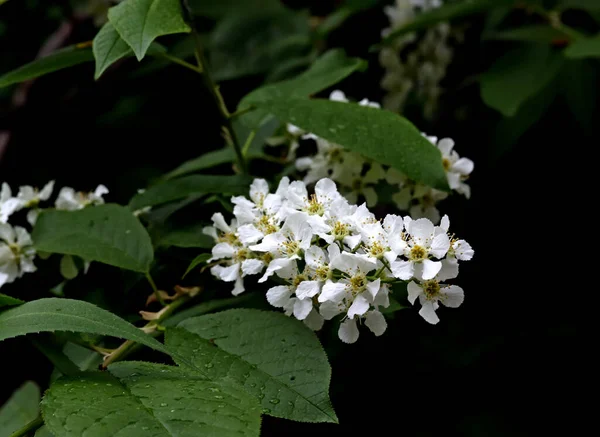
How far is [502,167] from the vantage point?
2104 millimetres

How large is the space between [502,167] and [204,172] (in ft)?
2.87

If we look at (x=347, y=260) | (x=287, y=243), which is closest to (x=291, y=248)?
(x=287, y=243)

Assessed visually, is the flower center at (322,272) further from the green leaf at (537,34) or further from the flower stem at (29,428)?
the green leaf at (537,34)

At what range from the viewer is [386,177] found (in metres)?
1.44

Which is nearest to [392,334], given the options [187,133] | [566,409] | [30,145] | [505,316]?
[505,316]

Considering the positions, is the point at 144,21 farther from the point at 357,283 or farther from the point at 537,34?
the point at 537,34

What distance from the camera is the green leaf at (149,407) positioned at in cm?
79

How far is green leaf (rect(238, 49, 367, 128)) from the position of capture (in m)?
1.50

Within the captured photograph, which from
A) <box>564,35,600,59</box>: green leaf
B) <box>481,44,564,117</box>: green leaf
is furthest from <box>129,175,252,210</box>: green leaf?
<box>564,35,600,59</box>: green leaf

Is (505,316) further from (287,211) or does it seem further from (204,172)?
(287,211)

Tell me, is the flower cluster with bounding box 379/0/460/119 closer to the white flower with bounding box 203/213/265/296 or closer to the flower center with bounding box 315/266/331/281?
the white flower with bounding box 203/213/265/296

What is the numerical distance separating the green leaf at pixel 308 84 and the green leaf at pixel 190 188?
16cm

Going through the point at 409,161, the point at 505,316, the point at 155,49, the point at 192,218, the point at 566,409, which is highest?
the point at 155,49

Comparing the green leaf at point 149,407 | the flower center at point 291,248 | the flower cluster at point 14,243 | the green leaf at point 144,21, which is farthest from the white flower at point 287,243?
the flower cluster at point 14,243
